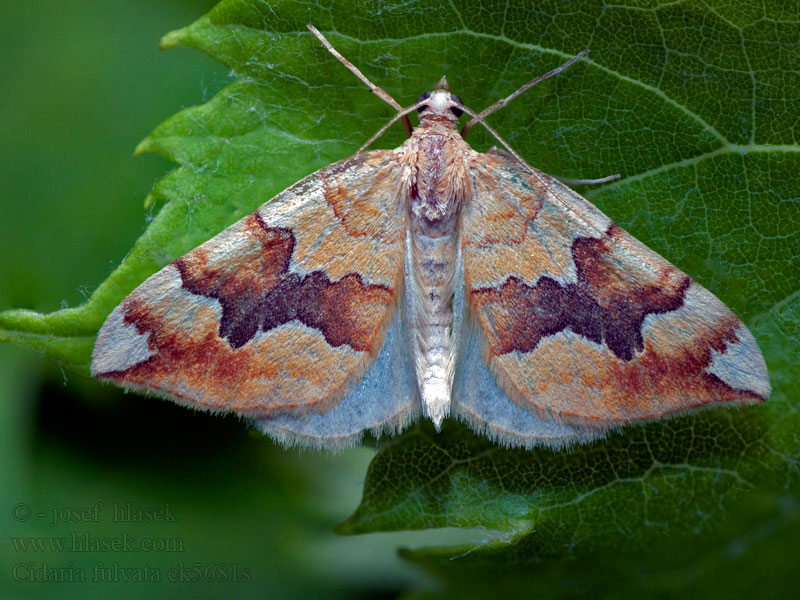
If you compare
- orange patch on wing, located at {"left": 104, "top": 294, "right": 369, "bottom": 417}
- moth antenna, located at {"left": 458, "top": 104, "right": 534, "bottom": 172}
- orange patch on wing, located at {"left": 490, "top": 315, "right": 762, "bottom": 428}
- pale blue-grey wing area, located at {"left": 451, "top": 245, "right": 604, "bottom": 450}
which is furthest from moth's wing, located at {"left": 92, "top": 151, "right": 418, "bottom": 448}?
orange patch on wing, located at {"left": 490, "top": 315, "right": 762, "bottom": 428}

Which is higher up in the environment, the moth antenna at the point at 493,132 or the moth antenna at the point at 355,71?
the moth antenna at the point at 355,71

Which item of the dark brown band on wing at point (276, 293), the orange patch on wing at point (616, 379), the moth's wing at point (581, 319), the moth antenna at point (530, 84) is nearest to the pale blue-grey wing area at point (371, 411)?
the dark brown band on wing at point (276, 293)

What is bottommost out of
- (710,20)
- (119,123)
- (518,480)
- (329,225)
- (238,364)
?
(518,480)

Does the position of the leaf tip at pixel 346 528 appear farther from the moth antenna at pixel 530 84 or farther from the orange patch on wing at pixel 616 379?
the moth antenna at pixel 530 84

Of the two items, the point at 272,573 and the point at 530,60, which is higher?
the point at 530,60

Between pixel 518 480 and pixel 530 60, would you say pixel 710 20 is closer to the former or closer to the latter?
pixel 530 60

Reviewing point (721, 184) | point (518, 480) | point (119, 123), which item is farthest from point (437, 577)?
point (119, 123)
